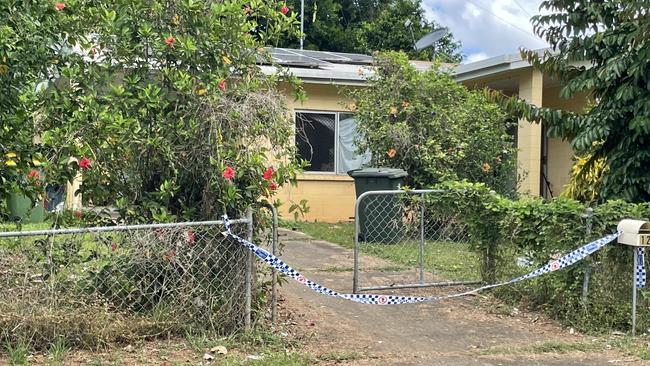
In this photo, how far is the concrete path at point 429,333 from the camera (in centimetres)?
532

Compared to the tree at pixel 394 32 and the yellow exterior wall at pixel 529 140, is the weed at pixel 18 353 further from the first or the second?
the tree at pixel 394 32

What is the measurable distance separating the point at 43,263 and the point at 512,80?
39.3ft

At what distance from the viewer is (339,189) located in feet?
49.5

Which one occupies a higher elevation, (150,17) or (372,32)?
(372,32)

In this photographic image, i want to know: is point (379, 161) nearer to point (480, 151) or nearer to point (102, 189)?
point (480, 151)

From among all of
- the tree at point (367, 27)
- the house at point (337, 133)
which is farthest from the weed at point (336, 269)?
the tree at point (367, 27)

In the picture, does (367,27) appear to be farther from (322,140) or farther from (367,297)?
(367,297)

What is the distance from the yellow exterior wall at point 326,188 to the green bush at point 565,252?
7.87 m

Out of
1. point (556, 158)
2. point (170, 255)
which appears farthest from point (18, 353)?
point (556, 158)

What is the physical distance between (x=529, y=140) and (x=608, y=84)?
23.1ft

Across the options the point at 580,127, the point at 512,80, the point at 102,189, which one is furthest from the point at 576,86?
the point at 512,80

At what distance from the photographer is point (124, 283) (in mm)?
5281

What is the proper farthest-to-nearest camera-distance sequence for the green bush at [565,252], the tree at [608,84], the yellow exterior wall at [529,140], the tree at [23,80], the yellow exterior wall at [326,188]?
the yellow exterior wall at [326,188]
the yellow exterior wall at [529,140]
the tree at [608,84]
the green bush at [565,252]
the tree at [23,80]

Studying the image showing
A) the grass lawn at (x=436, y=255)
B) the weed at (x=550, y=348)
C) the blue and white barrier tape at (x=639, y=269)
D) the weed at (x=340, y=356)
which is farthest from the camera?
the grass lawn at (x=436, y=255)
